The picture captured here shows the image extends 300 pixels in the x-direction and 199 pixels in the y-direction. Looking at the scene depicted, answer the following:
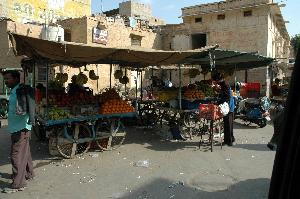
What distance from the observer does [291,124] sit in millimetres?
1136

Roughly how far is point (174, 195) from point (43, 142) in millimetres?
5184

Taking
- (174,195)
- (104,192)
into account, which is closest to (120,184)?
(104,192)

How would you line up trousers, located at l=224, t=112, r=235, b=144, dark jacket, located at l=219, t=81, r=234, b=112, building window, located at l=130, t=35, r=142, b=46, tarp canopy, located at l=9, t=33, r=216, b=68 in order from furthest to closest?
1. building window, located at l=130, t=35, r=142, b=46
2. trousers, located at l=224, t=112, r=235, b=144
3. dark jacket, located at l=219, t=81, r=234, b=112
4. tarp canopy, located at l=9, t=33, r=216, b=68

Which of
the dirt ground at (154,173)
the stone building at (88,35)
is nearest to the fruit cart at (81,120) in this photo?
the dirt ground at (154,173)

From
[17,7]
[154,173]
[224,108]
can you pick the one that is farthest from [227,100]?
[17,7]

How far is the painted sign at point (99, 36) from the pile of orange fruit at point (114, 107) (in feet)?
50.1

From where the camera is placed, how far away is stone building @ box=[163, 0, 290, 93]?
2550 centimetres

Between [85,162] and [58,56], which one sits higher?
[58,56]

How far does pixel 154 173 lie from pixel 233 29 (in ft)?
75.6

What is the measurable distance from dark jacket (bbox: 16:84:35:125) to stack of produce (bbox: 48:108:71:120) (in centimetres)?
170

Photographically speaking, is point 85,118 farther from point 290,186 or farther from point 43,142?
point 290,186

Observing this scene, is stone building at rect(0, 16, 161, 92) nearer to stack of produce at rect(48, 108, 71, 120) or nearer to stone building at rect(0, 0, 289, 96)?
stone building at rect(0, 0, 289, 96)

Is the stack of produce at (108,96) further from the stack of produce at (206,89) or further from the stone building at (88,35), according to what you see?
the stone building at (88,35)

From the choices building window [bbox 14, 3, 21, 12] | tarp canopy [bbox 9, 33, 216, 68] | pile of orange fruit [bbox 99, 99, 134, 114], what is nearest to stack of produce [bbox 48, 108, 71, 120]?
pile of orange fruit [bbox 99, 99, 134, 114]
